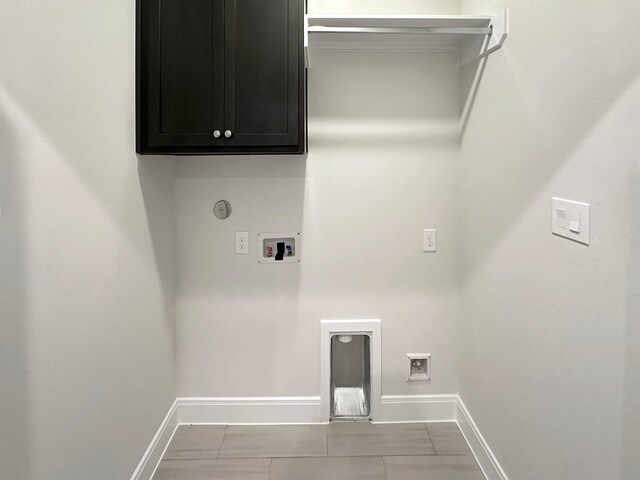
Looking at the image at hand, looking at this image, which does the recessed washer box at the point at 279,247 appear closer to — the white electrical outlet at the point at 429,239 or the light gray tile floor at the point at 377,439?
the white electrical outlet at the point at 429,239

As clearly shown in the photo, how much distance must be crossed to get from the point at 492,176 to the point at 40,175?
1628 mm

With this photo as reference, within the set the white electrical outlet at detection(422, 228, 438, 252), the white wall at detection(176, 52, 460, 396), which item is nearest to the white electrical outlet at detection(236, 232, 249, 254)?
the white wall at detection(176, 52, 460, 396)

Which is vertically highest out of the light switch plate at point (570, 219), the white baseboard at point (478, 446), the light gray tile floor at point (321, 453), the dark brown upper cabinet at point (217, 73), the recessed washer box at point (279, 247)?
the dark brown upper cabinet at point (217, 73)

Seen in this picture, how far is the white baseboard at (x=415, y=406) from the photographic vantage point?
8.17 feet

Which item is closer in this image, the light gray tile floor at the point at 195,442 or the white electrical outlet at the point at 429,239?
the light gray tile floor at the point at 195,442

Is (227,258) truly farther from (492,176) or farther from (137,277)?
(492,176)

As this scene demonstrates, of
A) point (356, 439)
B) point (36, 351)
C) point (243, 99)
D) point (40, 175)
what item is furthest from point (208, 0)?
point (356, 439)

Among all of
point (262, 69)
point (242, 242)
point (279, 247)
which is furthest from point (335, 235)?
point (262, 69)

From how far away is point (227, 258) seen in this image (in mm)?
2422

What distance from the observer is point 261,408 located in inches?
97.8

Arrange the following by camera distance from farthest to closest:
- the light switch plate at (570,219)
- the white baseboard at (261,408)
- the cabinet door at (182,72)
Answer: the white baseboard at (261,408) < the cabinet door at (182,72) < the light switch plate at (570,219)

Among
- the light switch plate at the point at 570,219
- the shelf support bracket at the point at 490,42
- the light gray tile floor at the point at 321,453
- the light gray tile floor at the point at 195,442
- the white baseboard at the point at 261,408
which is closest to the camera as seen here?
the light switch plate at the point at 570,219

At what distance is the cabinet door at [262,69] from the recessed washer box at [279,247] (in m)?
0.63

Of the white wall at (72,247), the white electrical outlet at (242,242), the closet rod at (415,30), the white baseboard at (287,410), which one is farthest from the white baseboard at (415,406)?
the closet rod at (415,30)
